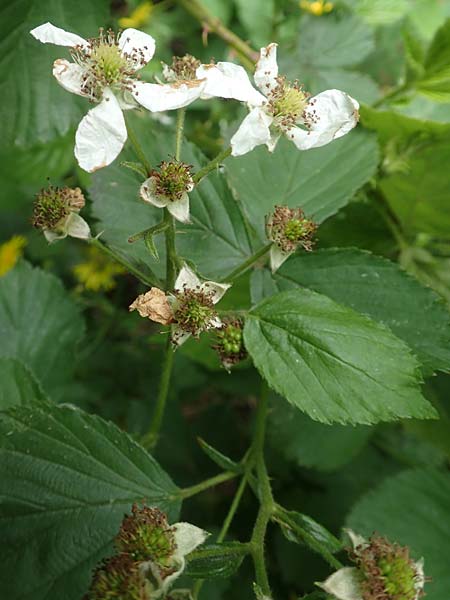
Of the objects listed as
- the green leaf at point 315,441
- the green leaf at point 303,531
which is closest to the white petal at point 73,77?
the green leaf at point 303,531

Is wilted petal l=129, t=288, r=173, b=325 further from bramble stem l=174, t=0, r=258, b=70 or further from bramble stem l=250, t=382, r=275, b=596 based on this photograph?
bramble stem l=174, t=0, r=258, b=70

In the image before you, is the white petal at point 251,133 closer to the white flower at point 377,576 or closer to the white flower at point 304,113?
the white flower at point 304,113

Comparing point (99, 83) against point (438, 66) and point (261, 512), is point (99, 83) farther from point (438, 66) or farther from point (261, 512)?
point (438, 66)

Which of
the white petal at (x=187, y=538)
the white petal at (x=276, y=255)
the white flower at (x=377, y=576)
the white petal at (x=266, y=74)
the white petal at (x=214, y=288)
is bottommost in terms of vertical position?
the white flower at (x=377, y=576)

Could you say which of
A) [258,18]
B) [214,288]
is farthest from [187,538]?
[258,18]

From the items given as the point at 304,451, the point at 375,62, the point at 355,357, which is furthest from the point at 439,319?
the point at 375,62

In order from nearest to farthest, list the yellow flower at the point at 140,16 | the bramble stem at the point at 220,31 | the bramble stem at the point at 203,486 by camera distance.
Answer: the bramble stem at the point at 203,486 → the bramble stem at the point at 220,31 → the yellow flower at the point at 140,16

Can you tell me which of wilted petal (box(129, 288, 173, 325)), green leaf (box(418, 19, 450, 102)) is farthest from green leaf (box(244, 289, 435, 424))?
green leaf (box(418, 19, 450, 102))

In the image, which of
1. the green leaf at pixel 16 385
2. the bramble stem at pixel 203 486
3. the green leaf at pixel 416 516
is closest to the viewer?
the bramble stem at pixel 203 486

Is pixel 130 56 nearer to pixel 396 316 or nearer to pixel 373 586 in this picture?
pixel 396 316
